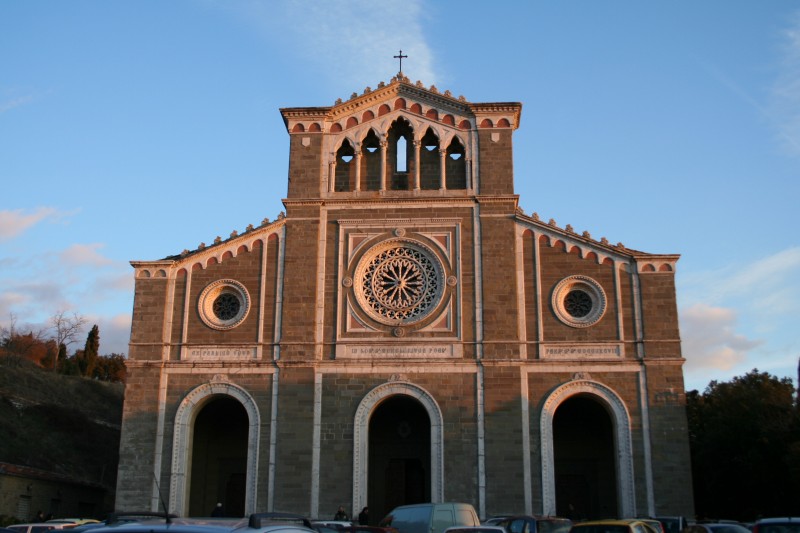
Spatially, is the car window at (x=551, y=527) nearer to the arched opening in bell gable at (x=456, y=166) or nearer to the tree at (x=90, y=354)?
the arched opening in bell gable at (x=456, y=166)

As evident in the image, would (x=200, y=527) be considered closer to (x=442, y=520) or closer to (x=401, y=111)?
(x=442, y=520)

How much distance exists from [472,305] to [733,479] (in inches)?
553

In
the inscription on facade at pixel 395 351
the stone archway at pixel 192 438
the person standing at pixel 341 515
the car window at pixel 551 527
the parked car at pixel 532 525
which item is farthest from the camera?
the inscription on facade at pixel 395 351

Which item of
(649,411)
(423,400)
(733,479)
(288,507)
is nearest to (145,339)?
(288,507)

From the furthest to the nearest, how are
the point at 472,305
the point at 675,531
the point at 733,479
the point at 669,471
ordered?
the point at 733,479, the point at 472,305, the point at 669,471, the point at 675,531

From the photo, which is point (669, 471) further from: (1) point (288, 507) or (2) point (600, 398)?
(1) point (288, 507)

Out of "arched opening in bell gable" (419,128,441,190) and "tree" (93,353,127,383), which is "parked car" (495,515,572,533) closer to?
"arched opening in bell gable" (419,128,441,190)

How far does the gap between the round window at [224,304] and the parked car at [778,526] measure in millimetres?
20612

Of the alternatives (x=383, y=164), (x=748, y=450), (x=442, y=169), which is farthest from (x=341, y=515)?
(x=748, y=450)

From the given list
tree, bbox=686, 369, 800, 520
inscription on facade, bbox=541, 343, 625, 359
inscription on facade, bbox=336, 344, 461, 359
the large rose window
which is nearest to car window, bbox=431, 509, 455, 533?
inscription on facade, bbox=336, 344, 461, 359

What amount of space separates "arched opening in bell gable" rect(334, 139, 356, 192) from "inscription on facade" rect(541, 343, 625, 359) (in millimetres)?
9916

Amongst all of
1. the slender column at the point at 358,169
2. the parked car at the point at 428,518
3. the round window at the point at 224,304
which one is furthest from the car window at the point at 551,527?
the slender column at the point at 358,169

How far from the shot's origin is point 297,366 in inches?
1264

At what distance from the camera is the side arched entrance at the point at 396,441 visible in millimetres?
31516
